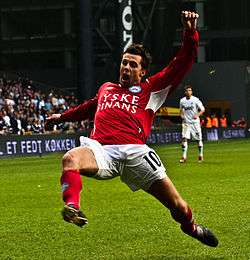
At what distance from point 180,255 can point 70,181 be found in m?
1.82

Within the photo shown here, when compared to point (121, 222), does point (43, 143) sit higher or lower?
lower

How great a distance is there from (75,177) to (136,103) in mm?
1171

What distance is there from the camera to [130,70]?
8.09 m

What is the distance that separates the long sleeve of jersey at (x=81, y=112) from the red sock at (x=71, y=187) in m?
1.45

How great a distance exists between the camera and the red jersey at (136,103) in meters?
7.89

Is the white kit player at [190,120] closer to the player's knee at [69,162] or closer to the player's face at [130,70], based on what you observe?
the player's face at [130,70]

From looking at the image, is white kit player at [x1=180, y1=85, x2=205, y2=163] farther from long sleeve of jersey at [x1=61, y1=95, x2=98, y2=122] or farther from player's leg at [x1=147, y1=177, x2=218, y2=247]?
player's leg at [x1=147, y1=177, x2=218, y2=247]

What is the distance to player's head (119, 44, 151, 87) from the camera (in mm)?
8078

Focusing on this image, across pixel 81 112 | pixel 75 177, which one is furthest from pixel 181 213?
pixel 81 112

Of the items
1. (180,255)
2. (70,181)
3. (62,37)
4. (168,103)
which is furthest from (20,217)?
(62,37)

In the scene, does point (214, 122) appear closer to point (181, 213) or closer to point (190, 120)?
point (190, 120)

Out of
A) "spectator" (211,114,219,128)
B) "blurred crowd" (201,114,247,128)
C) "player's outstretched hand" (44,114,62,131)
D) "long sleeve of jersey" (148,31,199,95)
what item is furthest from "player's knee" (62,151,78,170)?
"spectator" (211,114,219,128)

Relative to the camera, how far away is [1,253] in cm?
881

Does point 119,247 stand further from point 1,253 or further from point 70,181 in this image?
point 70,181
